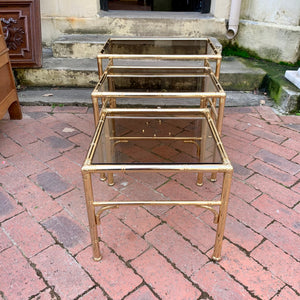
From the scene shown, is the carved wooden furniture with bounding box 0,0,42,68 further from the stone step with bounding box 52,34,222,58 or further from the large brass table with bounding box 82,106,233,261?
the large brass table with bounding box 82,106,233,261

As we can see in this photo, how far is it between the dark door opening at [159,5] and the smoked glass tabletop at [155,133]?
10.0 ft

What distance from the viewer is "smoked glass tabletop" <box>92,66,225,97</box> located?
225 centimetres

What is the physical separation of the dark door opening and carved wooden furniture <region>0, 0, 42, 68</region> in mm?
1248

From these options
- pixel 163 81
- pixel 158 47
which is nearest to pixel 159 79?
pixel 163 81

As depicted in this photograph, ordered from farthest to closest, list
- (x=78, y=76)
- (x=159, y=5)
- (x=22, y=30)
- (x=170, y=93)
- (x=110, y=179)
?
(x=159, y=5) < (x=78, y=76) < (x=22, y=30) < (x=110, y=179) < (x=170, y=93)

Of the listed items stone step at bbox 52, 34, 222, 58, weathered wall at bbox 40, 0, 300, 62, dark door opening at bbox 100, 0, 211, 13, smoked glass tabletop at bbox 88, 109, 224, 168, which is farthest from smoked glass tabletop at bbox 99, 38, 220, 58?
dark door opening at bbox 100, 0, 211, 13

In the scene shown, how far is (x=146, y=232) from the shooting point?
1990 millimetres

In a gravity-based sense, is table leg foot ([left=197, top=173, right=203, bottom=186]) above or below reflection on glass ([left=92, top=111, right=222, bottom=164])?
below

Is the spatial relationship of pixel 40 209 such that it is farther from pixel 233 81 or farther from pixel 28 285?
pixel 233 81

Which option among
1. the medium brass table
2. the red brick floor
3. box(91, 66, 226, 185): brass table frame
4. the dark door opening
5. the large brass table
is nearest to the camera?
the large brass table

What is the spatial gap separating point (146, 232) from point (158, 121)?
0.81 m

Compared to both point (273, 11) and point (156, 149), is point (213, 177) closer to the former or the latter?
point (156, 149)

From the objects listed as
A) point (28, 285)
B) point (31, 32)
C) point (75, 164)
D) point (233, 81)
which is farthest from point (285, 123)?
point (31, 32)

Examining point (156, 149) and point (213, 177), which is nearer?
point (156, 149)
